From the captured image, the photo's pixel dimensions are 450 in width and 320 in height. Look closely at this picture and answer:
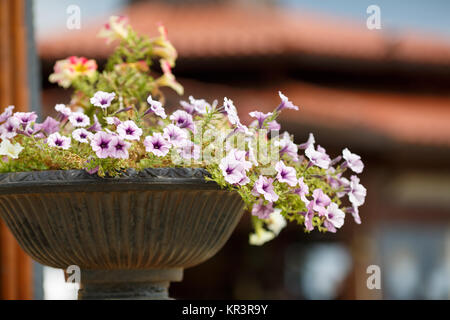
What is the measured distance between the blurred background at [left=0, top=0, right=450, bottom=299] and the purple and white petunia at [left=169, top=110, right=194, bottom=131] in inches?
134

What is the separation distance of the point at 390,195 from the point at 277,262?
2350 mm

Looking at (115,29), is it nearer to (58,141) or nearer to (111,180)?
(58,141)

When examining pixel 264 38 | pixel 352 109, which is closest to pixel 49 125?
pixel 264 38

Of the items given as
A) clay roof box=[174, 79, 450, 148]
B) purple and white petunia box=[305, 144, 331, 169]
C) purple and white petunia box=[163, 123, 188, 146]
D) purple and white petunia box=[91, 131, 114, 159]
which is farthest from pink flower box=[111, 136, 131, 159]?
clay roof box=[174, 79, 450, 148]

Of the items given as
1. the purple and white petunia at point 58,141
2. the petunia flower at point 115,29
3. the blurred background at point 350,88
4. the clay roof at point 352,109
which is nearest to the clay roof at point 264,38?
the blurred background at point 350,88

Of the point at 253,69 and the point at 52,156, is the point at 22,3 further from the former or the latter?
the point at 253,69

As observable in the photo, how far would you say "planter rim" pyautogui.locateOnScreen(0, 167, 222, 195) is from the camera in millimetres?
1570

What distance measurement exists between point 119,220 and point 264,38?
14.3 feet

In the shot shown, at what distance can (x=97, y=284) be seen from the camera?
1.83 m

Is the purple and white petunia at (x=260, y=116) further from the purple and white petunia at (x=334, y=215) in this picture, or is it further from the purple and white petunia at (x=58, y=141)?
the purple and white petunia at (x=58, y=141)

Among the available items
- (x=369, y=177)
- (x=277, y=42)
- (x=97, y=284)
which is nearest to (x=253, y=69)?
(x=277, y=42)

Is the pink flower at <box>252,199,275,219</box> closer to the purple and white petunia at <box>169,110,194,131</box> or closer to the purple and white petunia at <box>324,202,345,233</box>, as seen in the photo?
the purple and white petunia at <box>324,202,345,233</box>

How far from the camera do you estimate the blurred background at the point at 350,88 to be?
5801 mm

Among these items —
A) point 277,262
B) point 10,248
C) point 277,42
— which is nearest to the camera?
point 10,248
